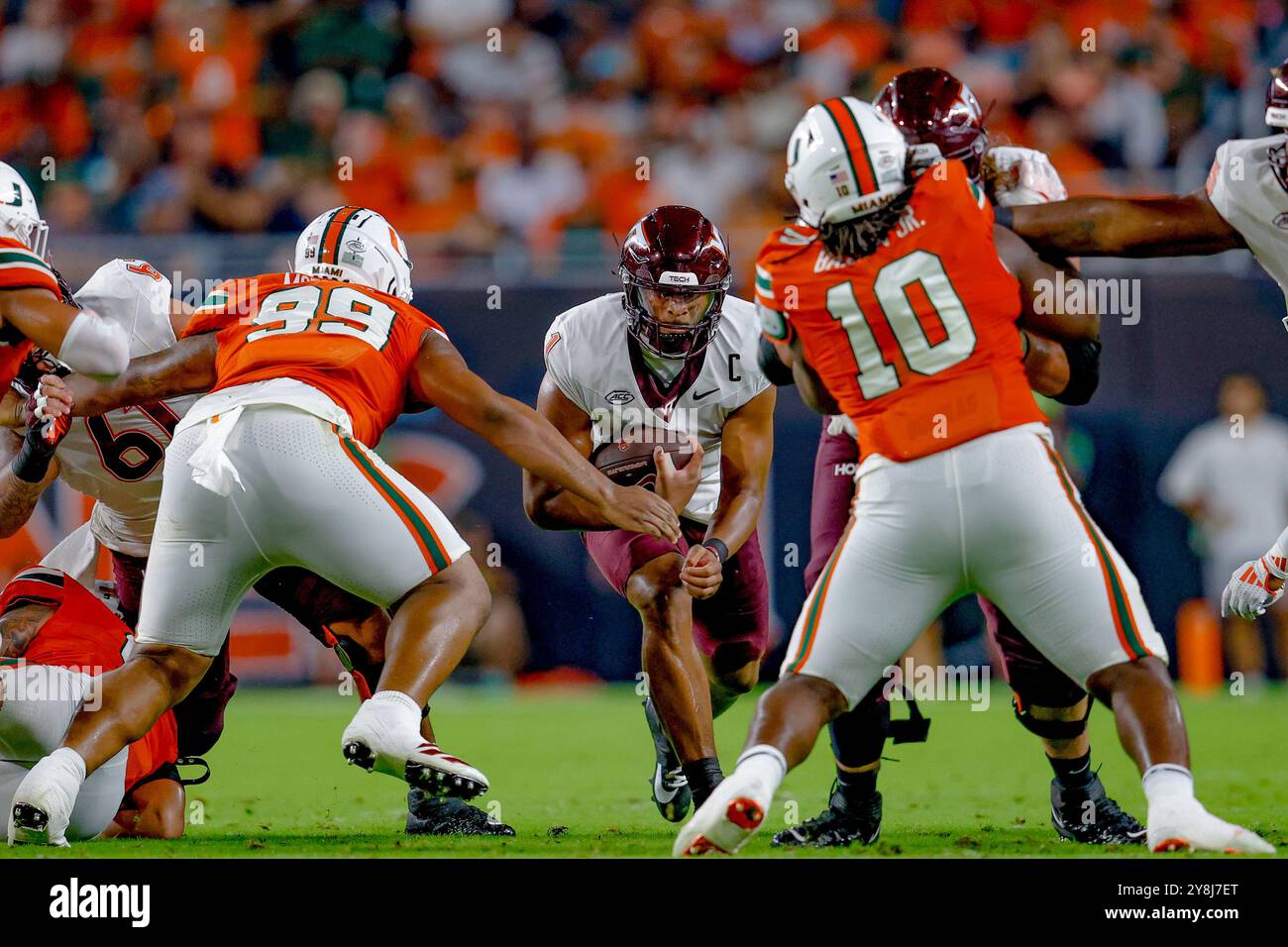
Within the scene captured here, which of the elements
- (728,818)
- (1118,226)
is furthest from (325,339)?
(1118,226)

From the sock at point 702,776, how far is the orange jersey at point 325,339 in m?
1.41

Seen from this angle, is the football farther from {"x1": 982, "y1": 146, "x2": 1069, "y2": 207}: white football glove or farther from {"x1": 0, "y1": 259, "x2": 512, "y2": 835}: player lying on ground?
{"x1": 982, "y1": 146, "x2": 1069, "y2": 207}: white football glove

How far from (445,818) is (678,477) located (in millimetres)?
1345

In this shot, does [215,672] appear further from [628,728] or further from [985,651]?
[985,651]

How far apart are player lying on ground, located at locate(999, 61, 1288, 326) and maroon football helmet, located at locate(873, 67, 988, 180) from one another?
465 millimetres

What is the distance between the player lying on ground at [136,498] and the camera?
16.9ft

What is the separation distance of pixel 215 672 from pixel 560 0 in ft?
28.1

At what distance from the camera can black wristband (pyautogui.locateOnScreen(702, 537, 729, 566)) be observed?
196 inches

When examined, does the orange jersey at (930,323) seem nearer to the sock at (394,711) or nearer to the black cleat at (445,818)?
the sock at (394,711)

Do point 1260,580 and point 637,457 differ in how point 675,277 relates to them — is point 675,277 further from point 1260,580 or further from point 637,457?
point 1260,580

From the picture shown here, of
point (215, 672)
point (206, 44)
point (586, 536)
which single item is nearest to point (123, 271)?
point (215, 672)

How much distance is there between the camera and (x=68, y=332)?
4477 millimetres

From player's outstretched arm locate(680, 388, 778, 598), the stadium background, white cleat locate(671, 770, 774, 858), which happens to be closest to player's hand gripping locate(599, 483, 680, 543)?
player's outstretched arm locate(680, 388, 778, 598)

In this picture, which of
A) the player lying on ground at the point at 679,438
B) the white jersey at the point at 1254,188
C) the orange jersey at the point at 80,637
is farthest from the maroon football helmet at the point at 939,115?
the orange jersey at the point at 80,637
